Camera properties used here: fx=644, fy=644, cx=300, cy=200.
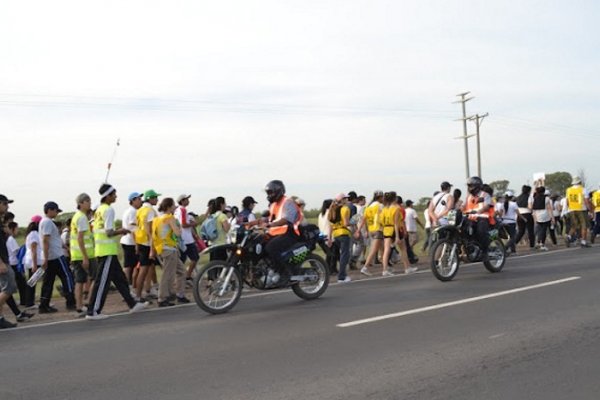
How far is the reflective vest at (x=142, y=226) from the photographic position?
36.5 ft

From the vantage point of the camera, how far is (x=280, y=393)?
17.1 ft

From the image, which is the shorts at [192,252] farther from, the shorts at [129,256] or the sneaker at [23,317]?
the sneaker at [23,317]

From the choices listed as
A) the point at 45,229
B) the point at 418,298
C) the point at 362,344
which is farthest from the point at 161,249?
the point at 362,344

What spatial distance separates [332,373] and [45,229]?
22.1 ft

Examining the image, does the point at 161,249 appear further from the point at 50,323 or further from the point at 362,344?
the point at 362,344

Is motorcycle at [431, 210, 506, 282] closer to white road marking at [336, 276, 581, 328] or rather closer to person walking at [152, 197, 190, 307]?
white road marking at [336, 276, 581, 328]

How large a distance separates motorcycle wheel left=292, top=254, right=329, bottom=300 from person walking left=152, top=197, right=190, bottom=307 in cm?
218

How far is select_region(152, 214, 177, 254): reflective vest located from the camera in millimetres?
10805

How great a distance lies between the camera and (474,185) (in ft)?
42.2

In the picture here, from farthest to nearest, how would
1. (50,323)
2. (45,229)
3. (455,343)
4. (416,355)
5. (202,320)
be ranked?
1. (45,229)
2. (50,323)
3. (202,320)
4. (455,343)
5. (416,355)

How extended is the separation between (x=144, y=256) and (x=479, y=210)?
6.46 metres

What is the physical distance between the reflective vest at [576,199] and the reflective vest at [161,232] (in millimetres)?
12359

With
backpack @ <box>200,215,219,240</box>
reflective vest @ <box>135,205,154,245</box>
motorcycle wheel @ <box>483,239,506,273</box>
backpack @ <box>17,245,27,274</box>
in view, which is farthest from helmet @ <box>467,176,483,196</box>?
backpack @ <box>17,245,27,274</box>

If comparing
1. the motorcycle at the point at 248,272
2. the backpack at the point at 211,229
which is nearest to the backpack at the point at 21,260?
the backpack at the point at 211,229
